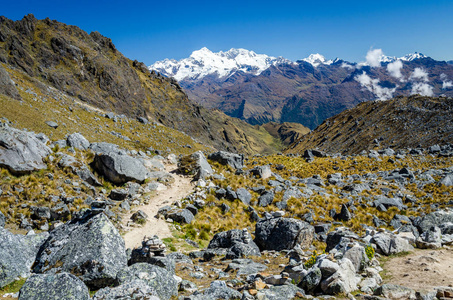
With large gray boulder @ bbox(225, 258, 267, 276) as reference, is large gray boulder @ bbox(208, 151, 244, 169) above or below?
above

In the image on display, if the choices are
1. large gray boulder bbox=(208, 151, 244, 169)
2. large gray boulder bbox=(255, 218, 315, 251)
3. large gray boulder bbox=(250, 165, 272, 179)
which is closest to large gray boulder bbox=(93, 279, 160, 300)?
large gray boulder bbox=(255, 218, 315, 251)

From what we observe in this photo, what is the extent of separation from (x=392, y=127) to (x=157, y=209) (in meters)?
78.1

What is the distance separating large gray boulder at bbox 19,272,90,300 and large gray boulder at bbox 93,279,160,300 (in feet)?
1.93

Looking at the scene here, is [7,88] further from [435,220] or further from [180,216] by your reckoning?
[435,220]

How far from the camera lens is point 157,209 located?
2212 cm

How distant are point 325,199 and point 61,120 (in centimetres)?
4600

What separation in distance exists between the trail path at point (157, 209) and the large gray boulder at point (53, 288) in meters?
8.53

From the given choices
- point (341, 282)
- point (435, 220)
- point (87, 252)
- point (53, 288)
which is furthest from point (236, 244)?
Result: point (435, 220)

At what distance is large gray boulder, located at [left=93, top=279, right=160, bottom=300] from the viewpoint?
7.58 meters

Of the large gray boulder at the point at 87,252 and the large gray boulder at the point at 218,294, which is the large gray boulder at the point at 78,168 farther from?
the large gray boulder at the point at 218,294

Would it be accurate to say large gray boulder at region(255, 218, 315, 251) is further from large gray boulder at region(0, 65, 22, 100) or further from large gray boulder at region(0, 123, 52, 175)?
large gray boulder at region(0, 65, 22, 100)

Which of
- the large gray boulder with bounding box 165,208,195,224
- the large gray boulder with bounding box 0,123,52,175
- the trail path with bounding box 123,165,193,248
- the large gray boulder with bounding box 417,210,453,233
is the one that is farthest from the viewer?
the large gray boulder with bounding box 165,208,195,224

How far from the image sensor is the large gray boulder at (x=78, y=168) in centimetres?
2211

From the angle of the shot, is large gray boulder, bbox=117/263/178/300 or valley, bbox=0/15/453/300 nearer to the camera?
large gray boulder, bbox=117/263/178/300
